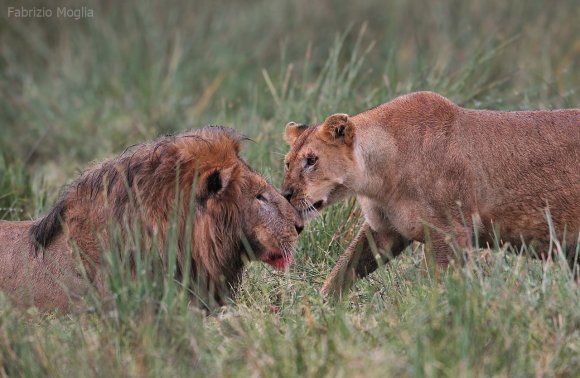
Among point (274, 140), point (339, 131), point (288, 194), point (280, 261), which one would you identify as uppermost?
point (339, 131)

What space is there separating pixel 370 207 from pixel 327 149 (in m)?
0.39

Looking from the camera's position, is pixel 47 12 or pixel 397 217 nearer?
pixel 397 217

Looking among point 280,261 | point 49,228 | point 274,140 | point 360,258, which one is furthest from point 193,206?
point 274,140

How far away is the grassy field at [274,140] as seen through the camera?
451 cm

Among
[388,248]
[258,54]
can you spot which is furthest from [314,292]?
[258,54]

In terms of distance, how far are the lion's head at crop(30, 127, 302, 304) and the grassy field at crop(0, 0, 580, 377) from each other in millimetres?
295

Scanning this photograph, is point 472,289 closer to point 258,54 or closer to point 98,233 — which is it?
point 98,233

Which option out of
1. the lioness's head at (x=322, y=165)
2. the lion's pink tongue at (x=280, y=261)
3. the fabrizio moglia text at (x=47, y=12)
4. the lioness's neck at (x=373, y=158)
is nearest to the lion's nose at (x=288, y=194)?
the lioness's head at (x=322, y=165)

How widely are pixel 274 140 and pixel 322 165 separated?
2524 mm

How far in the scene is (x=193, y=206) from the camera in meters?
5.23

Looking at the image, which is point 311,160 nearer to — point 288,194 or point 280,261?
point 288,194

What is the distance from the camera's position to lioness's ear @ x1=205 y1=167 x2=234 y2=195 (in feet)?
17.5

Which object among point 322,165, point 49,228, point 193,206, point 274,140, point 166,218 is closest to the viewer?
point 193,206

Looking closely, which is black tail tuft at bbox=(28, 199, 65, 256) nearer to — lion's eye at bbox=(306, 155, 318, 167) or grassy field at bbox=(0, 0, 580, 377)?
grassy field at bbox=(0, 0, 580, 377)
